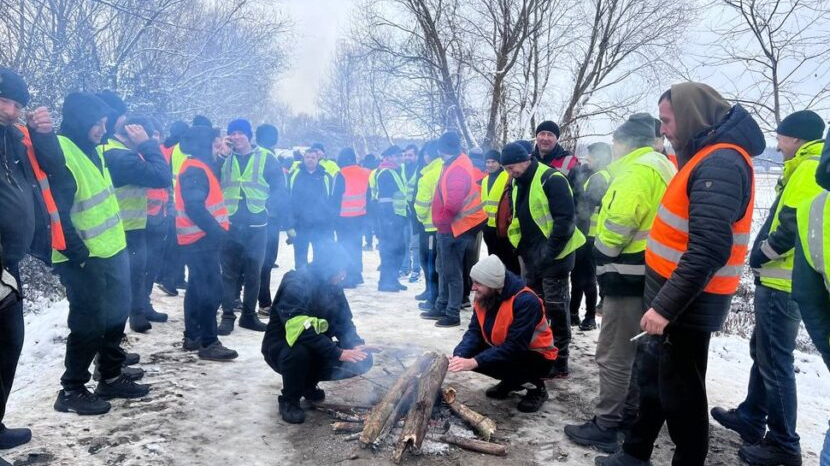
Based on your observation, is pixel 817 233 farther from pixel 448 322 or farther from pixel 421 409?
pixel 448 322

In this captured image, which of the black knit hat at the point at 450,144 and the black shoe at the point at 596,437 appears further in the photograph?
the black knit hat at the point at 450,144

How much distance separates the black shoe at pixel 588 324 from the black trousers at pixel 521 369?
96.0 inches

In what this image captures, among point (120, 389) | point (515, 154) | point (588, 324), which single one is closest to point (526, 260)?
point (515, 154)

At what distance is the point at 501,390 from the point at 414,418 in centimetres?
104

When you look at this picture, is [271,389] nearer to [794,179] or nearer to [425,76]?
[794,179]

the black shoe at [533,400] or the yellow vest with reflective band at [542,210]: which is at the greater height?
the yellow vest with reflective band at [542,210]

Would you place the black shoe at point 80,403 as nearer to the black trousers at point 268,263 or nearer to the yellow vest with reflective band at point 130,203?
the yellow vest with reflective band at point 130,203

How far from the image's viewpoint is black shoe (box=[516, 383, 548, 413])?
3.88 metres

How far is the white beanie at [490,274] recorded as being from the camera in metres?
3.80

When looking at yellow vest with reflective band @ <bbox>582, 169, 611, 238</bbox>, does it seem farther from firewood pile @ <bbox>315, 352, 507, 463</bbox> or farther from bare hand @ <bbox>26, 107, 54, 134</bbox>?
bare hand @ <bbox>26, 107, 54, 134</bbox>

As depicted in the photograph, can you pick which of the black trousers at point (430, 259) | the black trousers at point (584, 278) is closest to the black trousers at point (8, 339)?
the black trousers at point (430, 259)

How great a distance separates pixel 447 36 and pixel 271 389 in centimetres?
1099

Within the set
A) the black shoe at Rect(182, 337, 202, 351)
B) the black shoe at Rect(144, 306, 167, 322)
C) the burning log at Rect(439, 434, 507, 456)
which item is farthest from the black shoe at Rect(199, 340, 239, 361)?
the burning log at Rect(439, 434, 507, 456)

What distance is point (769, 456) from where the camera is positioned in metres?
3.18
